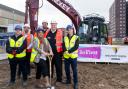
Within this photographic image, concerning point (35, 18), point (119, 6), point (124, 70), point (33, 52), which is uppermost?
point (119, 6)

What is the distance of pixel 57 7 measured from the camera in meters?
16.5

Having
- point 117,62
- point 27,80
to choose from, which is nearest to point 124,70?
point 117,62

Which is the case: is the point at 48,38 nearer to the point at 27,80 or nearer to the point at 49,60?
the point at 49,60

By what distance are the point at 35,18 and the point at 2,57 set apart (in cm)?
745

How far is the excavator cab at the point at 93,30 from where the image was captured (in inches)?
888

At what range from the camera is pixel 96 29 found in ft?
74.8

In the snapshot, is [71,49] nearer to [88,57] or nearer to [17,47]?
[17,47]

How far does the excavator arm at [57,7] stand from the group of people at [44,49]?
3355 millimetres

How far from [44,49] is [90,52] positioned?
8.52 meters

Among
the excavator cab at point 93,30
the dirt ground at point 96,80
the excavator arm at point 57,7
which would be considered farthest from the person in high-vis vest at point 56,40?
the excavator cab at point 93,30

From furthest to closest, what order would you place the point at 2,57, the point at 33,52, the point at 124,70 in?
the point at 2,57, the point at 124,70, the point at 33,52

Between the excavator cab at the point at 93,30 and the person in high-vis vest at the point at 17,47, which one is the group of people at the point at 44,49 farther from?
the excavator cab at the point at 93,30

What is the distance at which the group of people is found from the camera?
32.5ft

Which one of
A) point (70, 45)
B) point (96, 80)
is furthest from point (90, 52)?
point (70, 45)
